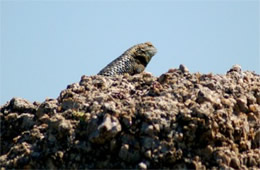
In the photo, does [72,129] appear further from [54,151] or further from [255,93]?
[255,93]

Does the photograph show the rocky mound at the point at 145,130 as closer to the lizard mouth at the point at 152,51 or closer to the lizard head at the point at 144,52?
the lizard head at the point at 144,52

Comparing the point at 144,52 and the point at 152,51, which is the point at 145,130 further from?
the point at 152,51

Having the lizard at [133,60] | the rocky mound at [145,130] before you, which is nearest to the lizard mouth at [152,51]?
the lizard at [133,60]

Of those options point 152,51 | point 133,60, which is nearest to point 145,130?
point 133,60

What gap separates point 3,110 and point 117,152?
235cm

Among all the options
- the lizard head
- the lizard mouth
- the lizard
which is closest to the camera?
the lizard

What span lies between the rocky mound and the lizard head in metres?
4.41

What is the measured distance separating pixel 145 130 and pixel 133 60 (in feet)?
18.6

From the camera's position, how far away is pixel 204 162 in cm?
833

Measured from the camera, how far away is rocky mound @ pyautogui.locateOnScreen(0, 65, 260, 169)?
834 cm

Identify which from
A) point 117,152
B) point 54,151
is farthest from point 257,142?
point 54,151

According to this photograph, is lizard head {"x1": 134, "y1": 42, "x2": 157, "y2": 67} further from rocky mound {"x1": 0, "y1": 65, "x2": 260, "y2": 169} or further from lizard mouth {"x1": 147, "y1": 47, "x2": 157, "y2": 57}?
rocky mound {"x1": 0, "y1": 65, "x2": 260, "y2": 169}

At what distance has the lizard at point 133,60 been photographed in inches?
532

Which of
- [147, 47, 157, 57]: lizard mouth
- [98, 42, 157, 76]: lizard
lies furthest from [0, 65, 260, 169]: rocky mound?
[147, 47, 157, 57]: lizard mouth
